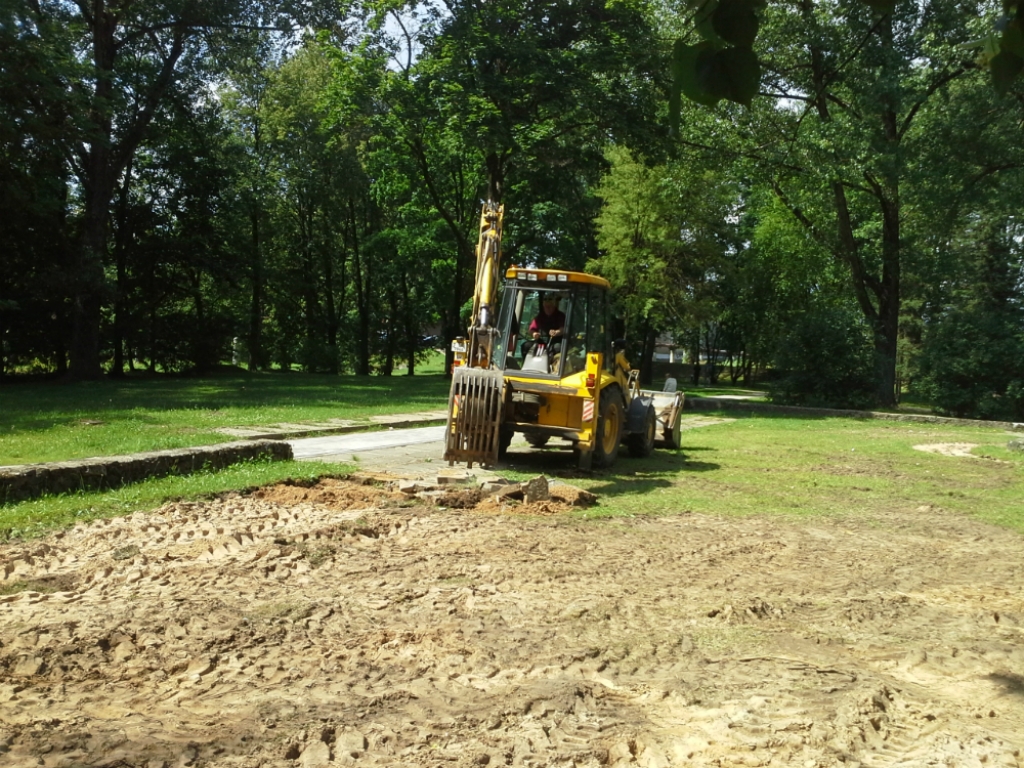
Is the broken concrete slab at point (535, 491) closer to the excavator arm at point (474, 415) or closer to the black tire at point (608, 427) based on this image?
the excavator arm at point (474, 415)

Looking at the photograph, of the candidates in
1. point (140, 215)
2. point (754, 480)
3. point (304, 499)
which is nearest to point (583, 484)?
point (754, 480)

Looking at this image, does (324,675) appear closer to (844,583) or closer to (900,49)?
(844,583)

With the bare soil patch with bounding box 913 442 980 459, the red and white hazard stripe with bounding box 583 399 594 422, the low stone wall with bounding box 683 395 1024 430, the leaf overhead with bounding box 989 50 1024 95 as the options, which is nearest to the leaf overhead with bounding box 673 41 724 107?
the leaf overhead with bounding box 989 50 1024 95

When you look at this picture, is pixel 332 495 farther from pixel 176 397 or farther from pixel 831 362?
pixel 831 362

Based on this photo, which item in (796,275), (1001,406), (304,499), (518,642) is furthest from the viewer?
(796,275)

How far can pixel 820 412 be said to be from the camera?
28.7m

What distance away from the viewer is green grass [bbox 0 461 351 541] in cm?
822

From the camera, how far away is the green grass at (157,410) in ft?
41.6

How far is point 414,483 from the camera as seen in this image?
1092cm

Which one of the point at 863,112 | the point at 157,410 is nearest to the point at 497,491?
the point at 157,410

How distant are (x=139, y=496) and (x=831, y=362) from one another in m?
25.7

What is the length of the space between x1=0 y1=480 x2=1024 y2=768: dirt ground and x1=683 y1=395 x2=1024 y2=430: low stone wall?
19.4 metres

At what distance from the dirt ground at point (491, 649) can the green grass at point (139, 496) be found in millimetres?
372

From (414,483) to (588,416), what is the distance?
10.6ft
